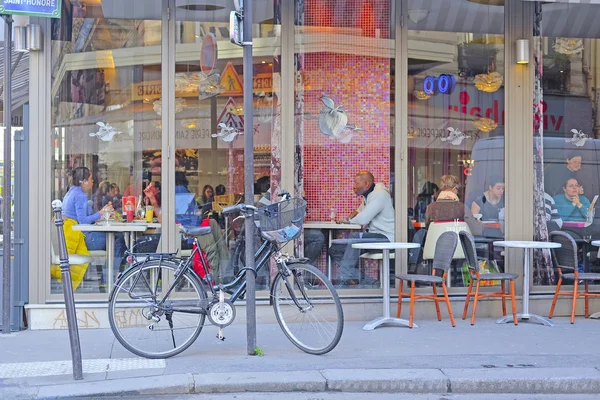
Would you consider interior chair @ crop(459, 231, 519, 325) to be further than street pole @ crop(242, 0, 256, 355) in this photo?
Yes

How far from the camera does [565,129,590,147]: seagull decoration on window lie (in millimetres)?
9550

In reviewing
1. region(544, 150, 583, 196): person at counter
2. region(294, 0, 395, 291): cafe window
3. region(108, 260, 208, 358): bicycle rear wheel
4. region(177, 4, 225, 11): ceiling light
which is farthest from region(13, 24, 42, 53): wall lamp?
region(544, 150, 583, 196): person at counter

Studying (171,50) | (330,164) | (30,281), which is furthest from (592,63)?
(30,281)

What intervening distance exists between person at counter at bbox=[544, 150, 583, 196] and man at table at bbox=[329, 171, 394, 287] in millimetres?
1917

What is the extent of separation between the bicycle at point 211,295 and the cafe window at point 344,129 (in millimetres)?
2019

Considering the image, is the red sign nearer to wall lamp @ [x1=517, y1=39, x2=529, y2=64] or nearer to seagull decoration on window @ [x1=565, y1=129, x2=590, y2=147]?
wall lamp @ [x1=517, y1=39, x2=529, y2=64]

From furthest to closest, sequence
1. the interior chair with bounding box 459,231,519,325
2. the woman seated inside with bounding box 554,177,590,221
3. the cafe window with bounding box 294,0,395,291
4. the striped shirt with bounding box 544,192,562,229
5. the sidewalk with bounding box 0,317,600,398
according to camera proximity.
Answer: the woman seated inside with bounding box 554,177,590,221 < the striped shirt with bounding box 544,192,562,229 < the cafe window with bounding box 294,0,395,291 < the interior chair with bounding box 459,231,519,325 < the sidewalk with bounding box 0,317,600,398

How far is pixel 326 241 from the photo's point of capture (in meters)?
9.15

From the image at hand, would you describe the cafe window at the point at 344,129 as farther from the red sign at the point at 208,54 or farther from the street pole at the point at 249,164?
the street pole at the point at 249,164

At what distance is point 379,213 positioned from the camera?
909 cm

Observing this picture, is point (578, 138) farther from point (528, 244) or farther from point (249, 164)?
point (249, 164)

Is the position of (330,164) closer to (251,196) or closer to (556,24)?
(251,196)

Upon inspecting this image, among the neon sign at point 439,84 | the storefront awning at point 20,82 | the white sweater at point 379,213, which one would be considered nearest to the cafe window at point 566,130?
the neon sign at point 439,84

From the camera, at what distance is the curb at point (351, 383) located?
6.01 metres
